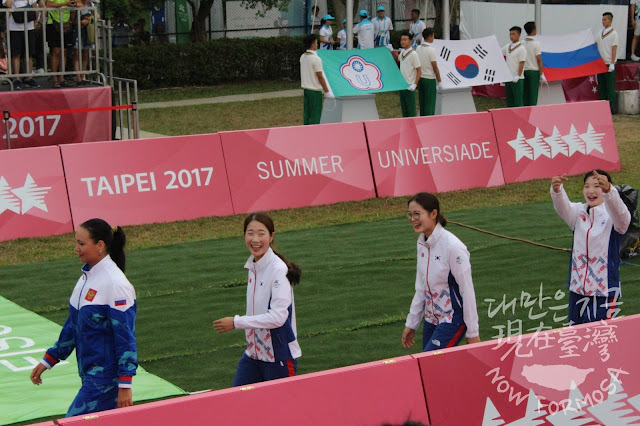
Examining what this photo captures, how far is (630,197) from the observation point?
37.8 feet

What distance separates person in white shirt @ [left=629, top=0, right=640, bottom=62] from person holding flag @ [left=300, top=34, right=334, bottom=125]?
10.0 m

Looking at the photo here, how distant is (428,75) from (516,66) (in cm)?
216

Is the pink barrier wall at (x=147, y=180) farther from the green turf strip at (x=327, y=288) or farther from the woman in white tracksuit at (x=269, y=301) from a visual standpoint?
the woman in white tracksuit at (x=269, y=301)

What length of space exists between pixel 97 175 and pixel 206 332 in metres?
4.78

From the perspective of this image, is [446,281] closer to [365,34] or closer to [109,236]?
[109,236]

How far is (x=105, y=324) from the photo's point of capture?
20.6ft

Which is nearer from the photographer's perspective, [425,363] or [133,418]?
[133,418]

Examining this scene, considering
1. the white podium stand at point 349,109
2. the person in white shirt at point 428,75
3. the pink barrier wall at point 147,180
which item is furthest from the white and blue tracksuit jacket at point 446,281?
the person in white shirt at point 428,75

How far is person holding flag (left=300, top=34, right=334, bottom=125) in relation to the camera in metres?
20.4

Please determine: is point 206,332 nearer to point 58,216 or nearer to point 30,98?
point 58,216

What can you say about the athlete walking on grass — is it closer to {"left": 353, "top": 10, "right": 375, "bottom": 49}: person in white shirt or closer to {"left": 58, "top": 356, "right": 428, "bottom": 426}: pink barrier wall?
{"left": 58, "top": 356, "right": 428, "bottom": 426}: pink barrier wall

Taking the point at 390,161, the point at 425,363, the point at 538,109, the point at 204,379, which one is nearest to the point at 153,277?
the point at 204,379

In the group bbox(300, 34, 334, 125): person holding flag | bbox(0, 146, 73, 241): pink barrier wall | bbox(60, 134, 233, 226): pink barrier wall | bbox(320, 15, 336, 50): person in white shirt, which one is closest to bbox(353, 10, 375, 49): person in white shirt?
bbox(320, 15, 336, 50): person in white shirt

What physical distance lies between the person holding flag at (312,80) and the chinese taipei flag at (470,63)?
311 centimetres
